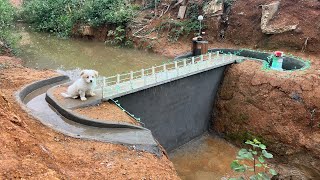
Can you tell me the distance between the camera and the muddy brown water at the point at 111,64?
42.6 ft

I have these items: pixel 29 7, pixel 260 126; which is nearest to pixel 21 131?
pixel 260 126

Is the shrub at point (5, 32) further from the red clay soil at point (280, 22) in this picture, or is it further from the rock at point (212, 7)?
the red clay soil at point (280, 22)

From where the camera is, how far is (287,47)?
60.8ft

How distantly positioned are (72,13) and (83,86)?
19.8 metres

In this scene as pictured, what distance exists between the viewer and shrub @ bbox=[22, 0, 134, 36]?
2542 centimetres

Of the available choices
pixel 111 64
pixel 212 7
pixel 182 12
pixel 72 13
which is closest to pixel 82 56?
pixel 111 64

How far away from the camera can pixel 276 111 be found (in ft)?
46.1

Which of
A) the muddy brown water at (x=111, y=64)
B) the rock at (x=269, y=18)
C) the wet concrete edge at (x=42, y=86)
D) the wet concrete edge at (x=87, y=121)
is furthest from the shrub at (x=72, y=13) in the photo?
the wet concrete edge at (x=87, y=121)

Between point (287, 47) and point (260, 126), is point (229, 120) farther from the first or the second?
point (287, 47)

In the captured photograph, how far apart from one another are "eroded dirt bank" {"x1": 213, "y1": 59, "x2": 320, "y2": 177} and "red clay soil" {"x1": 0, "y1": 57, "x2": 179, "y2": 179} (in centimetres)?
760

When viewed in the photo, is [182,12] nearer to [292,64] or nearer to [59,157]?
[292,64]

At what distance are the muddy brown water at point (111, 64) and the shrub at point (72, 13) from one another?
1372 millimetres

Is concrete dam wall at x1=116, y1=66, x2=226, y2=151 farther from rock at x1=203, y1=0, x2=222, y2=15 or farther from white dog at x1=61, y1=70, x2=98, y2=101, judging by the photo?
rock at x1=203, y1=0, x2=222, y2=15

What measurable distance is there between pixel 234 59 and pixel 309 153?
18.7 ft
